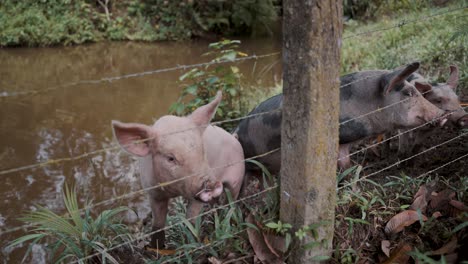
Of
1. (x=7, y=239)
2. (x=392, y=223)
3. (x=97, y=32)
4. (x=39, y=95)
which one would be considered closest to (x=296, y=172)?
(x=392, y=223)

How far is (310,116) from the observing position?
7.06 ft

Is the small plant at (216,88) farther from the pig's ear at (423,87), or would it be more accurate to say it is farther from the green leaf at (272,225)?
→ the green leaf at (272,225)

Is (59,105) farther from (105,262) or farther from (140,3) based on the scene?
(140,3)

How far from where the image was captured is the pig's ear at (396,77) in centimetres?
342

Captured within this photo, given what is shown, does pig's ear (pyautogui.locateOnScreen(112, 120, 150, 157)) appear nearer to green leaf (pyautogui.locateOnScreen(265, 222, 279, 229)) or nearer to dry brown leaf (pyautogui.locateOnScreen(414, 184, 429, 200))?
green leaf (pyautogui.locateOnScreen(265, 222, 279, 229))

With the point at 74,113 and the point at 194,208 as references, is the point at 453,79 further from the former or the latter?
the point at 74,113

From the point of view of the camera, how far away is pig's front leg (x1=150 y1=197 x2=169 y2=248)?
10.8 ft

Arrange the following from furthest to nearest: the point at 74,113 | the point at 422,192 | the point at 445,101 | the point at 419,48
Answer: the point at 74,113, the point at 419,48, the point at 445,101, the point at 422,192

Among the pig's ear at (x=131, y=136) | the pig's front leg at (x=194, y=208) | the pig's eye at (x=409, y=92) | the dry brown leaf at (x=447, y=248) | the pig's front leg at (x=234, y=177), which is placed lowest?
the pig's front leg at (x=194, y=208)

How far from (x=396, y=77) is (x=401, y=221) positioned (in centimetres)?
126

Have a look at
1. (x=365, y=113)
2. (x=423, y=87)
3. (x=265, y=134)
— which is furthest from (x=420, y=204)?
(x=423, y=87)

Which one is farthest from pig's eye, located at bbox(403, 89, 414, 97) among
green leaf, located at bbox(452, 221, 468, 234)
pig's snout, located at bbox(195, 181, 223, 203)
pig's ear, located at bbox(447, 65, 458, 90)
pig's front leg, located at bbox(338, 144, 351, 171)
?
pig's snout, located at bbox(195, 181, 223, 203)

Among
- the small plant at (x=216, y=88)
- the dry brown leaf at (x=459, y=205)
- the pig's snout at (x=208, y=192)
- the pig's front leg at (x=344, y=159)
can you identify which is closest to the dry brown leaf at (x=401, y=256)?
the dry brown leaf at (x=459, y=205)

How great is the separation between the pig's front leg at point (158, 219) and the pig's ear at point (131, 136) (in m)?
0.56
